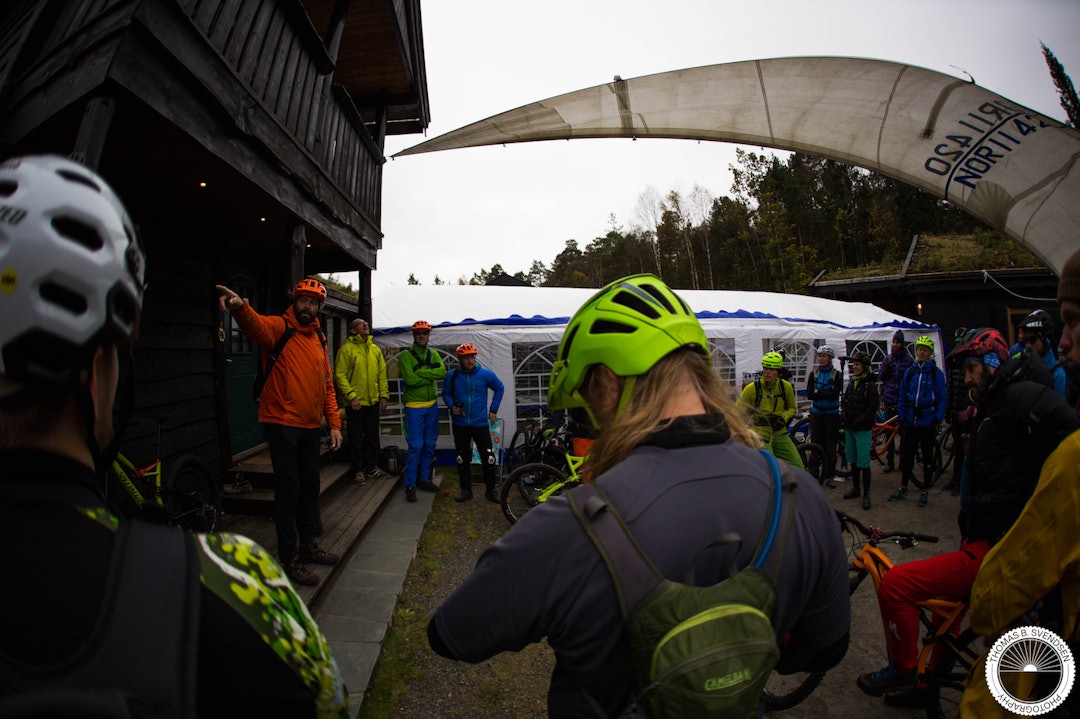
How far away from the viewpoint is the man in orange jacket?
12.0ft

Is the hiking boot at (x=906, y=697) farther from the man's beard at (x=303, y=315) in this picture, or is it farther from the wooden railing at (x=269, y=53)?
the wooden railing at (x=269, y=53)

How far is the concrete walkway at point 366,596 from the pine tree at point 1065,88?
139 ft

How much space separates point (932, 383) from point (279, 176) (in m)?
8.04

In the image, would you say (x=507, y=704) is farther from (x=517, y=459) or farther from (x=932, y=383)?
(x=932, y=383)

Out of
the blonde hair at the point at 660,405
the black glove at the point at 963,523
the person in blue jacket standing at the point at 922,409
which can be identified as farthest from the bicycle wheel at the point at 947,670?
the person in blue jacket standing at the point at 922,409

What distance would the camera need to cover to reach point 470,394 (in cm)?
695

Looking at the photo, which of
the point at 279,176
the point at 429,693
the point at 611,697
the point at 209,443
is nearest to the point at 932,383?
the point at 429,693

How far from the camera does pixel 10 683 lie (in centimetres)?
46

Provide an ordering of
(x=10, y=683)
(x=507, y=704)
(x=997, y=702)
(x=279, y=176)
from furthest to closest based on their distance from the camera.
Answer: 1. (x=279, y=176)
2. (x=507, y=704)
3. (x=997, y=702)
4. (x=10, y=683)

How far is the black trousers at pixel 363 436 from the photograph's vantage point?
6945mm

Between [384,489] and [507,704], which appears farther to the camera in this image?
[384,489]

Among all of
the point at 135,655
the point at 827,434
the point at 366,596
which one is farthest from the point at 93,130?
the point at 827,434

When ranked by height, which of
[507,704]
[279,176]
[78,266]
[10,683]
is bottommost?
A: [507,704]

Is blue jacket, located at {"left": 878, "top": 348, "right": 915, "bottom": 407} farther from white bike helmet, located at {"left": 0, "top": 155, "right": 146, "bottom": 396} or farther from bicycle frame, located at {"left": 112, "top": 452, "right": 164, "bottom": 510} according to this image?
bicycle frame, located at {"left": 112, "top": 452, "right": 164, "bottom": 510}
